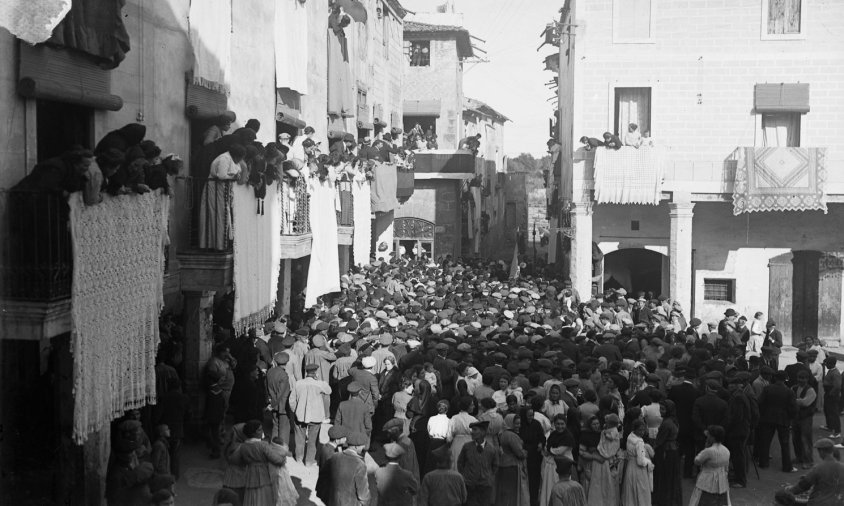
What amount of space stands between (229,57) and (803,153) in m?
15.7

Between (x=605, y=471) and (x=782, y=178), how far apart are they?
16.1 metres

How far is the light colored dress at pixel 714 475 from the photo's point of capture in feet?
37.7

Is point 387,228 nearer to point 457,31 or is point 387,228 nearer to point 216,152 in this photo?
point 457,31

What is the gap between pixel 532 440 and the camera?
12273mm

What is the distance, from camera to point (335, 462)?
34.7 feet

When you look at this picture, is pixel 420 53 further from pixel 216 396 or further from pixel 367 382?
pixel 367 382

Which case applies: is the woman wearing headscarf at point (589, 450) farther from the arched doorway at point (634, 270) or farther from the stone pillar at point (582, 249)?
the arched doorway at point (634, 270)

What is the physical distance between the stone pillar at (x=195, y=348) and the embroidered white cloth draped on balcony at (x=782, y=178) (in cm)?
1571

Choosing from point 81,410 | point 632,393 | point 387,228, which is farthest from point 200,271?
point 387,228

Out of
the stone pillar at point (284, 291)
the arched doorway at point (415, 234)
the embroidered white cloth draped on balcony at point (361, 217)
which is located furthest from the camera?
the arched doorway at point (415, 234)

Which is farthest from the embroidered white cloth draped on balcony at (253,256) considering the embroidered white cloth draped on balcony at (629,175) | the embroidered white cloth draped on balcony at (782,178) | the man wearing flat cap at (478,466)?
the embroidered white cloth draped on balcony at (782,178)

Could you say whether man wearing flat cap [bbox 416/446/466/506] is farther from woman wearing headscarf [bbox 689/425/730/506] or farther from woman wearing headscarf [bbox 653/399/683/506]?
woman wearing headscarf [bbox 653/399/683/506]

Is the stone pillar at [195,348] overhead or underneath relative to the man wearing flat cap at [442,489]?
overhead

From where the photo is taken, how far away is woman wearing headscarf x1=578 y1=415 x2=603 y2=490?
38.0 ft
